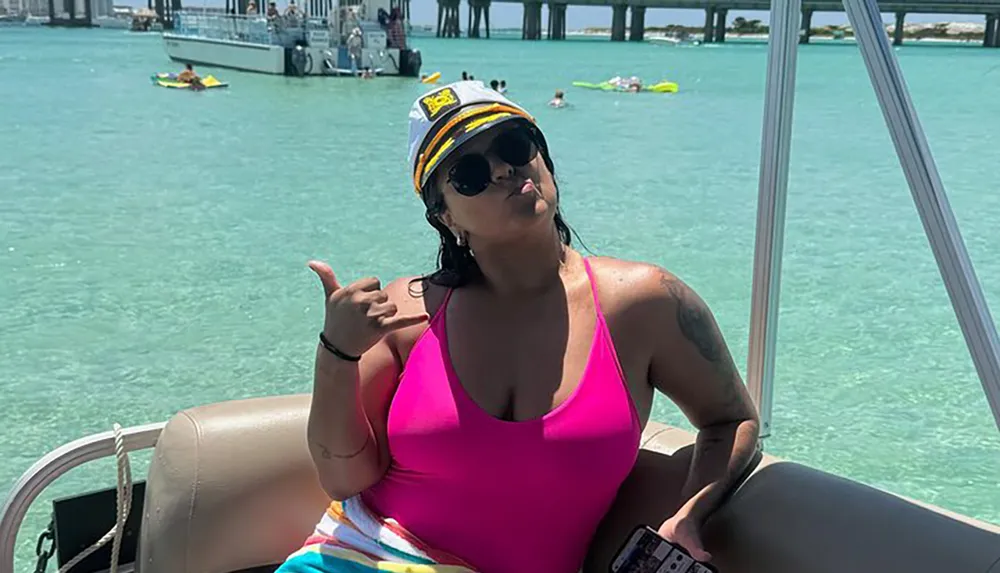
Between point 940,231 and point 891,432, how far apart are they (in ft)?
14.4

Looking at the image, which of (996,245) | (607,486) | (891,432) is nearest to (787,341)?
(891,432)

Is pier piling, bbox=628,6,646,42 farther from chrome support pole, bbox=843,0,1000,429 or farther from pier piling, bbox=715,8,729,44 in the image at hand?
Answer: chrome support pole, bbox=843,0,1000,429

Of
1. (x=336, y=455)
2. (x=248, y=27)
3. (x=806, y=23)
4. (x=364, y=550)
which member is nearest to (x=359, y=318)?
(x=336, y=455)

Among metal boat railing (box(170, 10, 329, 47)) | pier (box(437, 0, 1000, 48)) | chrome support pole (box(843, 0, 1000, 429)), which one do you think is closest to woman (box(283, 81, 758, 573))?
chrome support pole (box(843, 0, 1000, 429))

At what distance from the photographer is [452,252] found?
1.87 metres

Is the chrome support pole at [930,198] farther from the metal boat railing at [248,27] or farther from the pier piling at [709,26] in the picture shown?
the pier piling at [709,26]

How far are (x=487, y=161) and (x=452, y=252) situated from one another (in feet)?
0.83

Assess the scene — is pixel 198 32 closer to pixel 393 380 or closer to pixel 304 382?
pixel 304 382

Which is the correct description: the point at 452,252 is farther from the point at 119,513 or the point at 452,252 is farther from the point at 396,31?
the point at 396,31

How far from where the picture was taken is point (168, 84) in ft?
92.4

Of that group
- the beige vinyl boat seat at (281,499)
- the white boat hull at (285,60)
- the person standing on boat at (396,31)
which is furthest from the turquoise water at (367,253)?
the person standing on boat at (396,31)

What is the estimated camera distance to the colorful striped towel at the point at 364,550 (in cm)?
165

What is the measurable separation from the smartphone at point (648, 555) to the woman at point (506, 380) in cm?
2

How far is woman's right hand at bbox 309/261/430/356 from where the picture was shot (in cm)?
158
